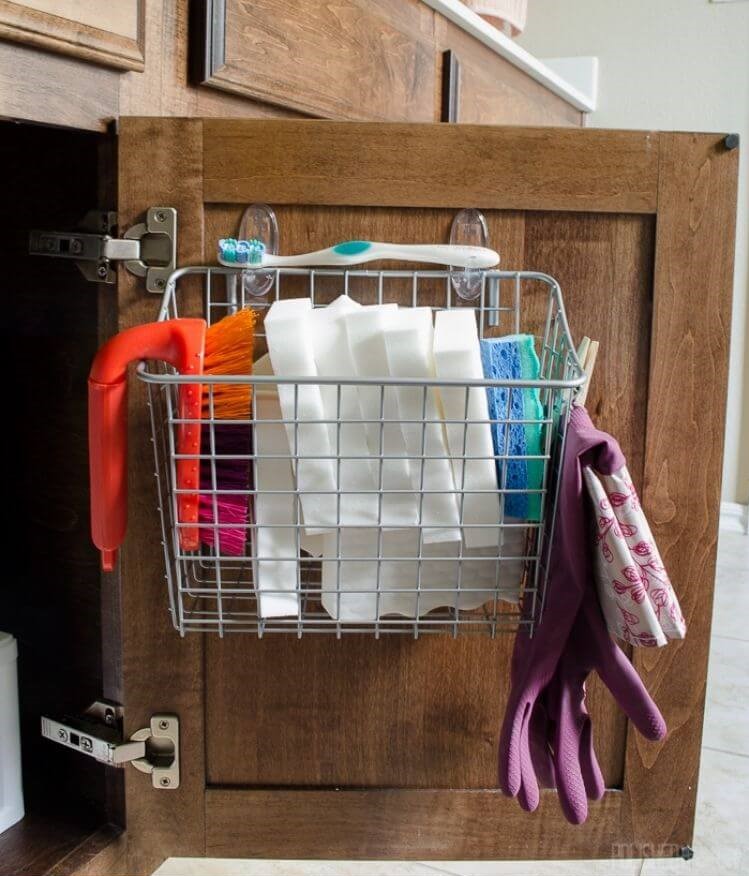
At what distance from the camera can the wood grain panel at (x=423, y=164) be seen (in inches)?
36.0

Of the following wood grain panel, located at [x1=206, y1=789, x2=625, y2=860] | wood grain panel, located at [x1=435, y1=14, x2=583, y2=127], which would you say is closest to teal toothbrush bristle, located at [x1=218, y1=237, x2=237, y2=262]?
wood grain panel, located at [x1=206, y1=789, x2=625, y2=860]

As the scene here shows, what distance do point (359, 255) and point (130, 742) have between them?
54 centimetres

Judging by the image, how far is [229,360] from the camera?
83 centimetres

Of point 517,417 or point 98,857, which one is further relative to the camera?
point 98,857

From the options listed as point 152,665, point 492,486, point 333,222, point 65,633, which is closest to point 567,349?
point 492,486

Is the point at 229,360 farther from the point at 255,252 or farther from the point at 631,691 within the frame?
the point at 631,691

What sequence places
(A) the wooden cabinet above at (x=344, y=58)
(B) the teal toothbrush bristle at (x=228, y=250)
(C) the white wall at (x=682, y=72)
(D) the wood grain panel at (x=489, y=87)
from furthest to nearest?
(C) the white wall at (x=682, y=72) → (D) the wood grain panel at (x=489, y=87) → (A) the wooden cabinet above at (x=344, y=58) → (B) the teal toothbrush bristle at (x=228, y=250)

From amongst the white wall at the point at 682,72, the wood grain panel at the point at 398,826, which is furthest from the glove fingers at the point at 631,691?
the white wall at the point at 682,72

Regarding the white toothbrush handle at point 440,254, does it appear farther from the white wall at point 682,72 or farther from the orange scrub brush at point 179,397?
the white wall at point 682,72

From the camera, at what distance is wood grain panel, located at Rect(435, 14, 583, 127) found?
5.24 feet

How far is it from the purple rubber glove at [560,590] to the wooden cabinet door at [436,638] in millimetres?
139

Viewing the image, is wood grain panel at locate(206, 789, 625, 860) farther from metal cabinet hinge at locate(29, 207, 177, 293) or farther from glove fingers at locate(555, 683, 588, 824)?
metal cabinet hinge at locate(29, 207, 177, 293)

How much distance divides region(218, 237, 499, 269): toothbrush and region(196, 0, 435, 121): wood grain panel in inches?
9.1

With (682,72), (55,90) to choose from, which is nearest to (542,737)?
(55,90)
